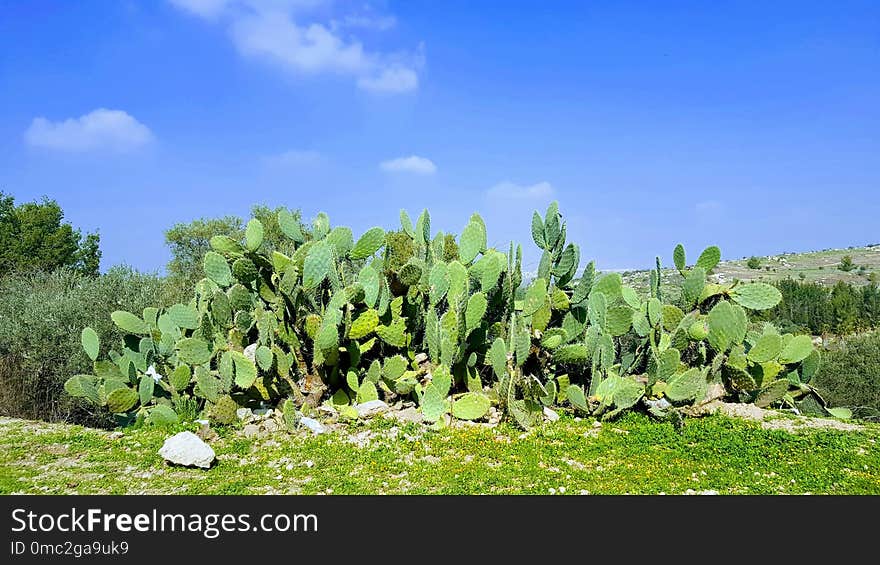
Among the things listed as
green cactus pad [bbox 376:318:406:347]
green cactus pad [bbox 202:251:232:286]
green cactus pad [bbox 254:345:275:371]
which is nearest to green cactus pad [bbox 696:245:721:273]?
green cactus pad [bbox 376:318:406:347]

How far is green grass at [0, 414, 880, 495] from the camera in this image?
5.06 meters

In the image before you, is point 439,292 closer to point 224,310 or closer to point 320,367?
point 320,367

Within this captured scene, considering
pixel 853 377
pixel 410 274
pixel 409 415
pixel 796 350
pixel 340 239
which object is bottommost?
pixel 853 377

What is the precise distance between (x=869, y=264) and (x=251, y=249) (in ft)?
124

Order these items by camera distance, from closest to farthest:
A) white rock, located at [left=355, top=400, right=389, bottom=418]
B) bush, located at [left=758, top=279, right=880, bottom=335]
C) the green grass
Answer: the green grass
white rock, located at [left=355, top=400, right=389, bottom=418]
bush, located at [left=758, top=279, right=880, bottom=335]

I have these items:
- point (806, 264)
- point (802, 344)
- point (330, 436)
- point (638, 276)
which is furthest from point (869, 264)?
point (330, 436)

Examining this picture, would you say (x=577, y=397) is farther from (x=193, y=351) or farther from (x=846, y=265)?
(x=846, y=265)

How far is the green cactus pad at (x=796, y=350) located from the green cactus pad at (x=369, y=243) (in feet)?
16.3

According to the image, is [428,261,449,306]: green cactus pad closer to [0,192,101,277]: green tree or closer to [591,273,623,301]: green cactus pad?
[591,273,623,301]: green cactus pad

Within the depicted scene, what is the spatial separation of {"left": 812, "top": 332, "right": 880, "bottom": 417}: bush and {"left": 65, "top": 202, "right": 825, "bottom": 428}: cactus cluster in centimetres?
706

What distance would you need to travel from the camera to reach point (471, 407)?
665 cm

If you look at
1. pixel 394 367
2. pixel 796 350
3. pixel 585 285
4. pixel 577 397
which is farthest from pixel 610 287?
pixel 394 367

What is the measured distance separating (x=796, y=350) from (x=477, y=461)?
184 inches

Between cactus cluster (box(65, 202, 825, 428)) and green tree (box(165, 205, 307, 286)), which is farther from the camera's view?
green tree (box(165, 205, 307, 286))
